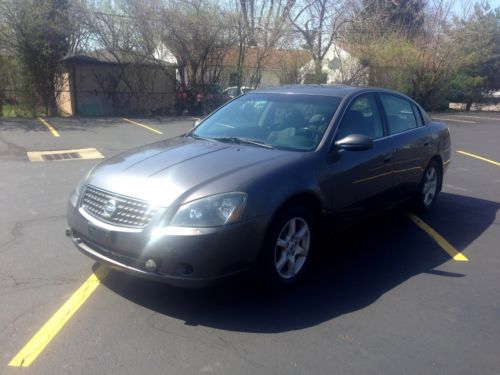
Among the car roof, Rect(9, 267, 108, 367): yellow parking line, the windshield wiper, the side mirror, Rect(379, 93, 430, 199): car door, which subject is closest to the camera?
Rect(9, 267, 108, 367): yellow parking line

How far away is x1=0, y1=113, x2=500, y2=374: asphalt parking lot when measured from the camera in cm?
302

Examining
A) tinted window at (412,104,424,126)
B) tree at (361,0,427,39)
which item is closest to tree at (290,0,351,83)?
tree at (361,0,427,39)

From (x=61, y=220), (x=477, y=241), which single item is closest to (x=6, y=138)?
(x=61, y=220)

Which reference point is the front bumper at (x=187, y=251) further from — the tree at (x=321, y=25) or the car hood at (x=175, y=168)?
the tree at (x=321, y=25)

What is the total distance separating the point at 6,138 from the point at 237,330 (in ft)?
34.3

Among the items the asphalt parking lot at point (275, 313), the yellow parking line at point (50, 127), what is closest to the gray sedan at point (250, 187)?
the asphalt parking lot at point (275, 313)

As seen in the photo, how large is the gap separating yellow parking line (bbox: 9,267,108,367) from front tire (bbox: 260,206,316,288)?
4.68 ft

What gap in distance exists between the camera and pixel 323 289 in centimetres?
403

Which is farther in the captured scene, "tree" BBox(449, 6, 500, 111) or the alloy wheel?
"tree" BBox(449, 6, 500, 111)

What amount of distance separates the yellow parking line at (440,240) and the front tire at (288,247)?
173 cm

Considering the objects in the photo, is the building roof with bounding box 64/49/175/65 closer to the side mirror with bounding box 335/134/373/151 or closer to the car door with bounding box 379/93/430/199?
the car door with bounding box 379/93/430/199

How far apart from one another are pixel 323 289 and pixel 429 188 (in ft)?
9.85

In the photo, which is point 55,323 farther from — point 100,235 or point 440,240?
point 440,240

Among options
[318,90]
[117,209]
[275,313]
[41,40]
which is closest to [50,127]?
[41,40]
